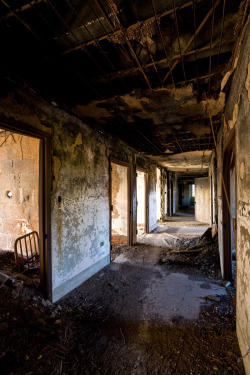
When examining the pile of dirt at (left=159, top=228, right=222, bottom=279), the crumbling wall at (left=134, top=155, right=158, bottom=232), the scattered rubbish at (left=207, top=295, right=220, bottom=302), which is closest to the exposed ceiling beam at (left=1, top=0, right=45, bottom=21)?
the scattered rubbish at (left=207, top=295, right=220, bottom=302)

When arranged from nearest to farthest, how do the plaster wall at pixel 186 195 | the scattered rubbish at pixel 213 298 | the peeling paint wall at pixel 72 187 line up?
the peeling paint wall at pixel 72 187
the scattered rubbish at pixel 213 298
the plaster wall at pixel 186 195

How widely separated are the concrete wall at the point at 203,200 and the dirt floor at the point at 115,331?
6220 mm

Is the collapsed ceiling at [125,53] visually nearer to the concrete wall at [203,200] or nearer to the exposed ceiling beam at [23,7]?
the exposed ceiling beam at [23,7]

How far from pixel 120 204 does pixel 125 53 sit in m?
4.11

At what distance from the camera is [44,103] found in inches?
94.0

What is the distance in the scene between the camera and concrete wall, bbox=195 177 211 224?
29.1 ft

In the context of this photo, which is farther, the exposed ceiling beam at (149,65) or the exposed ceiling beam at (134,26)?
the exposed ceiling beam at (149,65)

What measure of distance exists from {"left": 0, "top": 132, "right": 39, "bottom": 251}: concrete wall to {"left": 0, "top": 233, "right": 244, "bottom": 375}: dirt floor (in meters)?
0.84

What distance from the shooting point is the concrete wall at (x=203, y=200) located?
8859mm

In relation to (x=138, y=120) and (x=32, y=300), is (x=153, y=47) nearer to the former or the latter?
(x=138, y=120)

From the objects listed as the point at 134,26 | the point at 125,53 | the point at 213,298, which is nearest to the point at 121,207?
the point at 213,298

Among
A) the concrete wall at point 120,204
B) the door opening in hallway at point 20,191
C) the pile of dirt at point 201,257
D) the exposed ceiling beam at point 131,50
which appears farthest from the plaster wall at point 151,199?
the exposed ceiling beam at point 131,50

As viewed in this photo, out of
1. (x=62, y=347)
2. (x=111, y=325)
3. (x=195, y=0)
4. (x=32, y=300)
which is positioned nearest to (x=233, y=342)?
(x=111, y=325)

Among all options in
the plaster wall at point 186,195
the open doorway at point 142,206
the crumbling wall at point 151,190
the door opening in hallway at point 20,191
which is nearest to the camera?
the door opening in hallway at point 20,191
